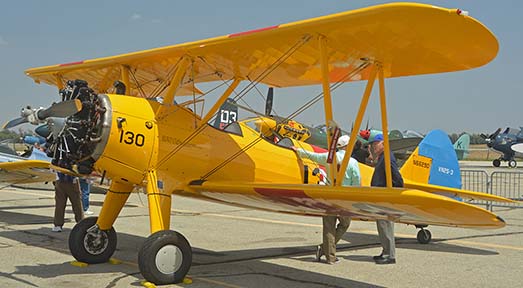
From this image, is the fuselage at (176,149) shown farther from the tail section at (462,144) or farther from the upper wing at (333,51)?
the tail section at (462,144)

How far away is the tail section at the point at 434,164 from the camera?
9.09m

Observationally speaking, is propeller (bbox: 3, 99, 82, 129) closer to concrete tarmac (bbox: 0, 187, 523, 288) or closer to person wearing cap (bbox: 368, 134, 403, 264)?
concrete tarmac (bbox: 0, 187, 523, 288)

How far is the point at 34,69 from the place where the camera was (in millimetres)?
9062

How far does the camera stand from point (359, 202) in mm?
5121

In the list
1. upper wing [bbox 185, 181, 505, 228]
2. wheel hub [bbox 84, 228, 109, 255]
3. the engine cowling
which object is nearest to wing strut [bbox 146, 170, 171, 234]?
the engine cowling

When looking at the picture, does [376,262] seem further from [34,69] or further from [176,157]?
[34,69]

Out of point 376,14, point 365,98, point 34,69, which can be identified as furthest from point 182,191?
point 34,69

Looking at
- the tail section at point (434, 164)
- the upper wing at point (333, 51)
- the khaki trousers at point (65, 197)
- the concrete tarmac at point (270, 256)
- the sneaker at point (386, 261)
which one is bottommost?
the concrete tarmac at point (270, 256)

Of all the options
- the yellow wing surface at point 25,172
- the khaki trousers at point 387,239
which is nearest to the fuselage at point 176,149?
the khaki trousers at point 387,239

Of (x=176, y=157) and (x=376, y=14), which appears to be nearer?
(x=376, y=14)

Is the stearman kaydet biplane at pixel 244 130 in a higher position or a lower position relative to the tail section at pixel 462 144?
lower

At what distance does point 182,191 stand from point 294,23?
238 cm

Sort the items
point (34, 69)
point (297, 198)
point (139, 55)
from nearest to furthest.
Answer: point (297, 198), point (139, 55), point (34, 69)

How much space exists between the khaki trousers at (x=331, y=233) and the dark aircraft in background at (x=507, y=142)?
3787 cm
